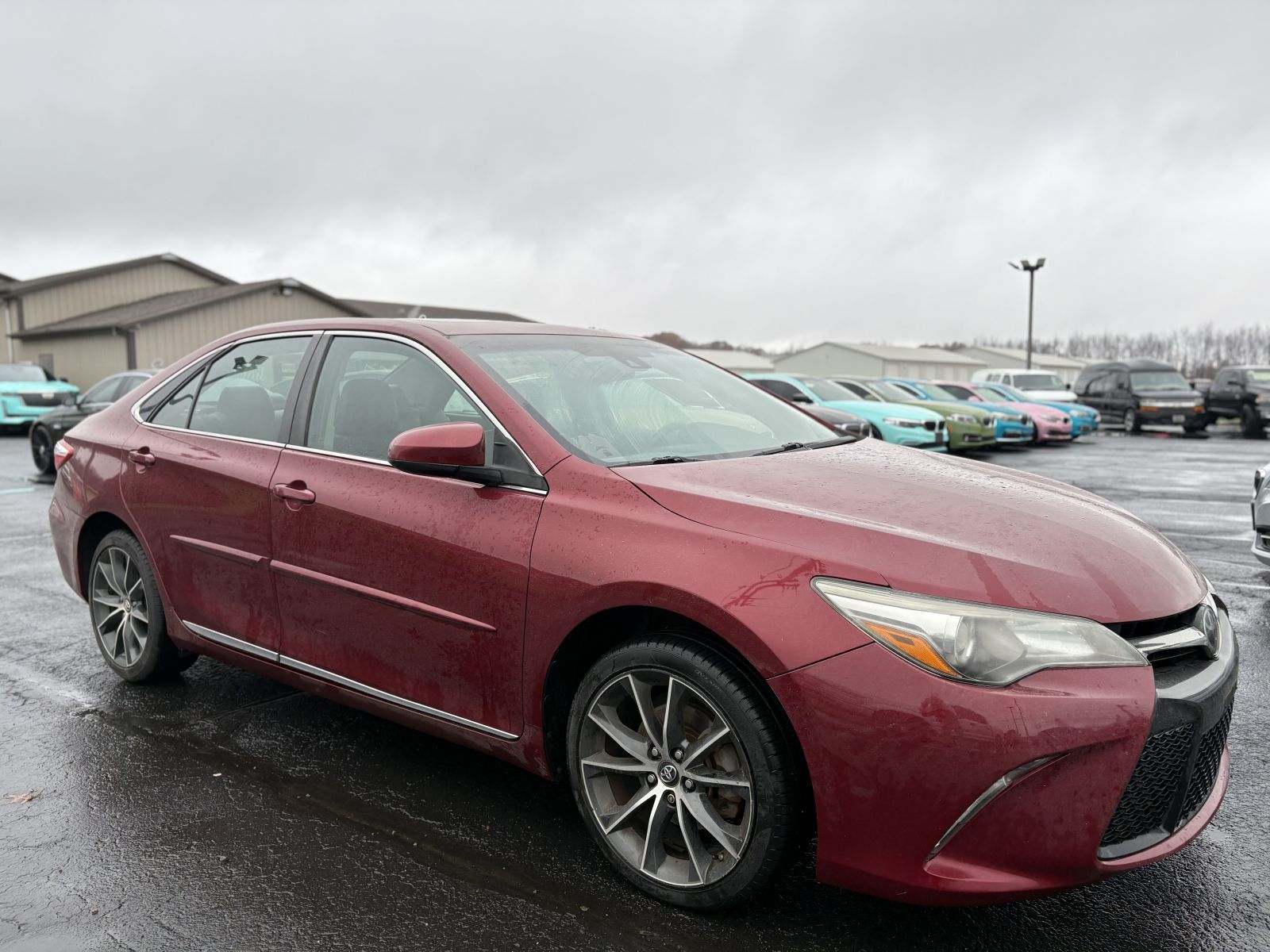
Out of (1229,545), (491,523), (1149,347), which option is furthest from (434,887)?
(1149,347)

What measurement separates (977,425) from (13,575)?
54.1ft

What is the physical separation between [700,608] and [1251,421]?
1065 inches

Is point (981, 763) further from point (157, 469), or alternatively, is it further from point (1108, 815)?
point (157, 469)

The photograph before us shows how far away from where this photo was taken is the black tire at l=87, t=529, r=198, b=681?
13.9 ft

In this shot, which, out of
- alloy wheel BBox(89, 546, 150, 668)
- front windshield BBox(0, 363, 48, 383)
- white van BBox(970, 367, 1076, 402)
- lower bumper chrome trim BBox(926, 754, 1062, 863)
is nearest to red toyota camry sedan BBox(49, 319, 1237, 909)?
lower bumper chrome trim BBox(926, 754, 1062, 863)

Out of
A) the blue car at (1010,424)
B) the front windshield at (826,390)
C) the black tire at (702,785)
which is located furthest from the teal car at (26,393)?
the black tire at (702,785)

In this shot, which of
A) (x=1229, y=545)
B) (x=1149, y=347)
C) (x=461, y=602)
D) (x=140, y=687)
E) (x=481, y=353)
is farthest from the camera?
(x=1149, y=347)

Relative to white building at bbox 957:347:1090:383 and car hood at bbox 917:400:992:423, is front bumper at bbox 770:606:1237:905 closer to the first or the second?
car hood at bbox 917:400:992:423

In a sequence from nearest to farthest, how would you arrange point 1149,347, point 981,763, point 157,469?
point 981,763 → point 157,469 → point 1149,347

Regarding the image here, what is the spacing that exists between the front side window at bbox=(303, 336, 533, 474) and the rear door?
19 centimetres

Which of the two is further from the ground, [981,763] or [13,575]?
[981,763]

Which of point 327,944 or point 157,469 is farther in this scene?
point 157,469

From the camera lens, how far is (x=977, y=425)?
19.1 metres

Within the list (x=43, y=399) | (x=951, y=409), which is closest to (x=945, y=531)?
(x=951, y=409)
